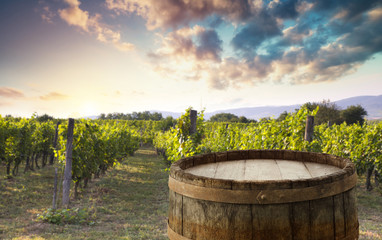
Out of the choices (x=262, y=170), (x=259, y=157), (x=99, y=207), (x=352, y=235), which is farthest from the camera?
(x=99, y=207)

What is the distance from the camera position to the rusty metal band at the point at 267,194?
126 centimetres

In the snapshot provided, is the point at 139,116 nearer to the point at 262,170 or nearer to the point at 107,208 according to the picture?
the point at 107,208

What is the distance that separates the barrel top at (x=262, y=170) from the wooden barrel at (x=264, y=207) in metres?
0.30

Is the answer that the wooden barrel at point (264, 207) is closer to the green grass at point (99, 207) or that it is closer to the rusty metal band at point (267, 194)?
the rusty metal band at point (267, 194)

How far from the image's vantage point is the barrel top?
172cm

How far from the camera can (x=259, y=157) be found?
7.56ft

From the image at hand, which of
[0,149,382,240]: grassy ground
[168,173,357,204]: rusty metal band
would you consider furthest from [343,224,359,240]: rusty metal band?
[0,149,382,240]: grassy ground

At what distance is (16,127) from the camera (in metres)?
11.9

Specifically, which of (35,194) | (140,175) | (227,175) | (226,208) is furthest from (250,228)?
(140,175)

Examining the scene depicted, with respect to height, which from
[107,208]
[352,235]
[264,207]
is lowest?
[107,208]

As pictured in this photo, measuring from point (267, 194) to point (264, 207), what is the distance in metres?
0.07

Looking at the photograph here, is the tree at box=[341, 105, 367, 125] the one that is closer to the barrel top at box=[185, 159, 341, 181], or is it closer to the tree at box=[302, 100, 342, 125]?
the tree at box=[302, 100, 342, 125]

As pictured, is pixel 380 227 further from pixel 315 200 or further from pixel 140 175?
pixel 140 175

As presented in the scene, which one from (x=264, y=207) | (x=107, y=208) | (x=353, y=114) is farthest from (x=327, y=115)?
(x=264, y=207)
